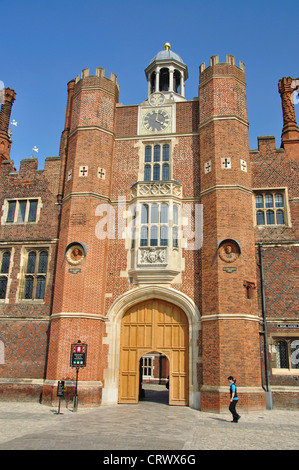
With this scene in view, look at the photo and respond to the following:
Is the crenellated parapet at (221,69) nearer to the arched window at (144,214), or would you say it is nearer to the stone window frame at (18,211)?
the arched window at (144,214)

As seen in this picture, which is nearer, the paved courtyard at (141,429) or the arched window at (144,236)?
the paved courtyard at (141,429)

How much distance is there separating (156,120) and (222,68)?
3.77 m

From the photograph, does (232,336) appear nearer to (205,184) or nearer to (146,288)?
(146,288)

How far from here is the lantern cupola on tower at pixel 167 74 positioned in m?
23.5

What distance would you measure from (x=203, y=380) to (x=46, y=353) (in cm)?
661

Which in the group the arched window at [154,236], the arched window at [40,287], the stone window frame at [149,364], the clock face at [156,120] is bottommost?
the stone window frame at [149,364]

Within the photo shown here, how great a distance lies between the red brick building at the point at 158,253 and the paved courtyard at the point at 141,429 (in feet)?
4.13

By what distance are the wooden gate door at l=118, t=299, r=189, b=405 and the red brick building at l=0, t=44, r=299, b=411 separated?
4cm

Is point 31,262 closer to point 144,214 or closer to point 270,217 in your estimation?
point 144,214

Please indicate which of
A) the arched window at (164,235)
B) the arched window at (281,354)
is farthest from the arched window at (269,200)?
the arched window at (281,354)

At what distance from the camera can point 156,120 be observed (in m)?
19.8

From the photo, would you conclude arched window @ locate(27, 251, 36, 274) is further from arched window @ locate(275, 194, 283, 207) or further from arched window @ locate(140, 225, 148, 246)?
arched window @ locate(275, 194, 283, 207)

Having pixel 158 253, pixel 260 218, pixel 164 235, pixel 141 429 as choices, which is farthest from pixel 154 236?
pixel 141 429

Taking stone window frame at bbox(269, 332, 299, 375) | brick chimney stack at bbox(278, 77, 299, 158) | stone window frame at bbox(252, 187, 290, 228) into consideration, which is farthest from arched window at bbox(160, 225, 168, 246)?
brick chimney stack at bbox(278, 77, 299, 158)
